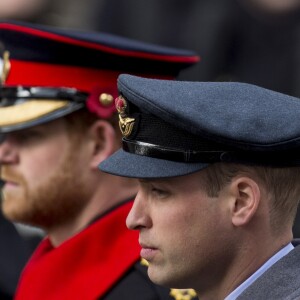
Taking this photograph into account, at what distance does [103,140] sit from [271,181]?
138cm

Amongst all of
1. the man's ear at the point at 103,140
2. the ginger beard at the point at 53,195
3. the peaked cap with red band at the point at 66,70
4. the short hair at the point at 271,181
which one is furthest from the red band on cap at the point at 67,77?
the short hair at the point at 271,181

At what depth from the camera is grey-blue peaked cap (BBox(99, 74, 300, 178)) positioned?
2.74 meters

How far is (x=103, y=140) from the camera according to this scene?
13.3ft

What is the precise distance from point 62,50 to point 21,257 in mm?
1151

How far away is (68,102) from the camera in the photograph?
405cm

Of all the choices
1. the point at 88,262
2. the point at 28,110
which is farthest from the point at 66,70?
the point at 88,262

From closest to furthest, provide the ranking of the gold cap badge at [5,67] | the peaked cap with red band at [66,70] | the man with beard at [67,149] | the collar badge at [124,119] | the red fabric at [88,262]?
the collar badge at [124,119]
the red fabric at [88,262]
the man with beard at [67,149]
the peaked cap with red band at [66,70]
the gold cap badge at [5,67]

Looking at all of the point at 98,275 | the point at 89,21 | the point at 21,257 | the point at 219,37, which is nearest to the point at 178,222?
the point at 98,275

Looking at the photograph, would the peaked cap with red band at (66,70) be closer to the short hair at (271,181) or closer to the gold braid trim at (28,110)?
the gold braid trim at (28,110)

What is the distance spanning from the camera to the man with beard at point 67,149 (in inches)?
155

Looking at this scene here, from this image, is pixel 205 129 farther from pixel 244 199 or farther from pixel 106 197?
pixel 106 197

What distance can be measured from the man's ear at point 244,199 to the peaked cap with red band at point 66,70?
4.36 feet

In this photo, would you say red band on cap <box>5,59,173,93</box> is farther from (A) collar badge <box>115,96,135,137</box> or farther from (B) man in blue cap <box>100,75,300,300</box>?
(B) man in blue cap <box>100,75,300,300</box>

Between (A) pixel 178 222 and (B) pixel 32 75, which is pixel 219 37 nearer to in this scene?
(B) pixel 32 75
